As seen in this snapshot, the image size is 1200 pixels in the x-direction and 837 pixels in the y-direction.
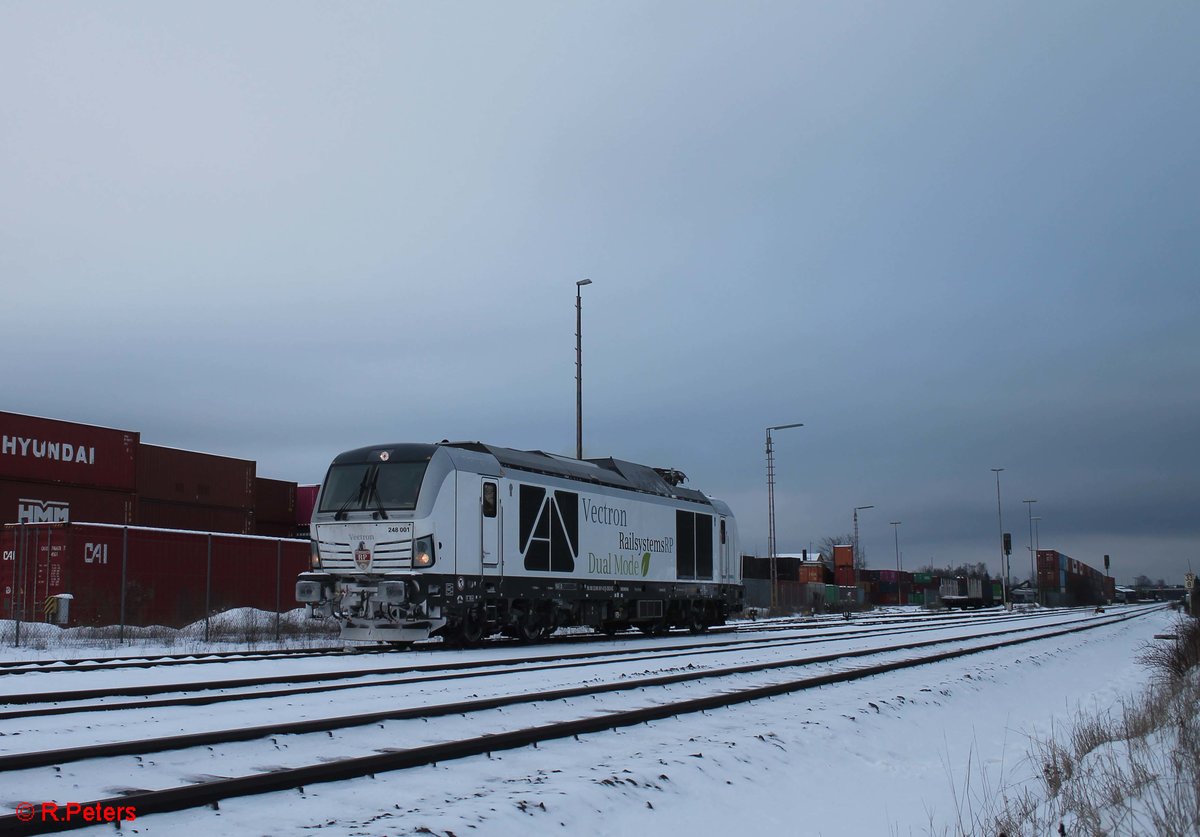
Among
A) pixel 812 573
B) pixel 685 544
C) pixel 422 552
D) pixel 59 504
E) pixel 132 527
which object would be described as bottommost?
pixel 812 573

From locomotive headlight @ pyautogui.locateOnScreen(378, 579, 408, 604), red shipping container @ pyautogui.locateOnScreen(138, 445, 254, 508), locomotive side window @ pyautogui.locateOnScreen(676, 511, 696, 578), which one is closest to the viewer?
locomotive headlight @ pyautogui.locateOnScreen(378, 579, 408, 604)

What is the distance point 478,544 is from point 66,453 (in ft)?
77.0

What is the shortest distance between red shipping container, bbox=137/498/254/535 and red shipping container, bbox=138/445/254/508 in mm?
240

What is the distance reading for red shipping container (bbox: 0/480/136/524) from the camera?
3425 cm

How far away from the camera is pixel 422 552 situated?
1769cm

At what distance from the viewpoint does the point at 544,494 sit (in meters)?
21.0

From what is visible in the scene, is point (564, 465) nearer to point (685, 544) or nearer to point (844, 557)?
point (685, 544)

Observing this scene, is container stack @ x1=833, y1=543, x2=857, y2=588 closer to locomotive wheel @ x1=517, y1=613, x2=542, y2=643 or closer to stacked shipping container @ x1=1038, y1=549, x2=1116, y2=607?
stacked shipping container @ x1=1038, y1=549, x2=1116, y2=607

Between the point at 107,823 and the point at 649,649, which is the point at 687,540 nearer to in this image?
the point at 649,649

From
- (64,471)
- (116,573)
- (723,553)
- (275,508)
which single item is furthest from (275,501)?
(723,553)

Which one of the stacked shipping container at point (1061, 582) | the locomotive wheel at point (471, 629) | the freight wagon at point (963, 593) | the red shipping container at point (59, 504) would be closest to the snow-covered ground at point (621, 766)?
the locomotive wheel at point (471, 629)

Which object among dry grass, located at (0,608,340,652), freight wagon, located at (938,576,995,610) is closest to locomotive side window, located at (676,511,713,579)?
dry grass, located at (0,608,340,652)

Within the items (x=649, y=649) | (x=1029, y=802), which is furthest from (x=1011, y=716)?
(x=649, y=649)

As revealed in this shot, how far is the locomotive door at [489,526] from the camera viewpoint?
19125 mm
